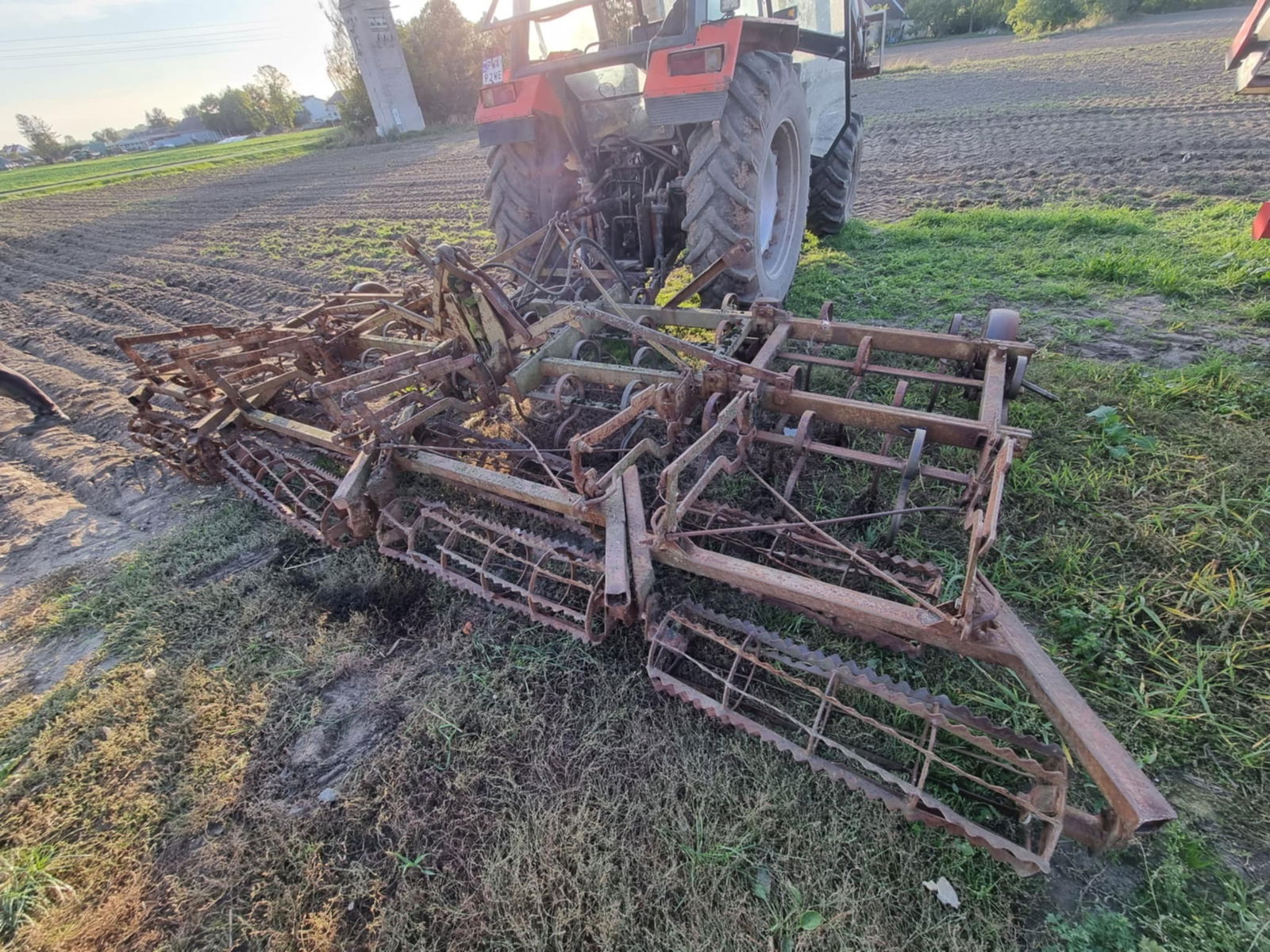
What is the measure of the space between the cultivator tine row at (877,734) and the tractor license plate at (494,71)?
390 centimetres

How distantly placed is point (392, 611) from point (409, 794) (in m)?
0.86

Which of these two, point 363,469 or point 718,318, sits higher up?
point 718,318

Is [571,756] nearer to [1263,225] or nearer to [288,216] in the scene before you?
[1263,225]

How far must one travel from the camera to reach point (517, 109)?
148 inches

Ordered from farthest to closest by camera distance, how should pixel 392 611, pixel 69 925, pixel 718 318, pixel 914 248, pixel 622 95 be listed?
pixel 914 248, pixel 622 95, pixel 718 318, pixel 392 611, pixel 69 925

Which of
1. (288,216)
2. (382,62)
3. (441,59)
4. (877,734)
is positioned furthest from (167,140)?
(877,734)

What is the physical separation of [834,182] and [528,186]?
272 centimetres

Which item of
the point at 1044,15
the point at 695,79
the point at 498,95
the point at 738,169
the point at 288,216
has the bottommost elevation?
the point at 738,169

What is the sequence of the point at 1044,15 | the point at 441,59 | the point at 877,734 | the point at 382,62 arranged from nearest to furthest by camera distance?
1. the point at 877,734
2. the point at 382,62
3. the point at 441,59
4. the point at 1044,15

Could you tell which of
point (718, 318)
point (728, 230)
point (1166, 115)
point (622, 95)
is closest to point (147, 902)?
point (718, 318)

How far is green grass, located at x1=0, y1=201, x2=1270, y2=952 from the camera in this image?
4.74 feet

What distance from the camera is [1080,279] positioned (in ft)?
13.8

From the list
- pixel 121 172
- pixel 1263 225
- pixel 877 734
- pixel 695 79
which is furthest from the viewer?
pixel 121 172

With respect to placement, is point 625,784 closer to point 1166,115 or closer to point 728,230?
point 728,230
